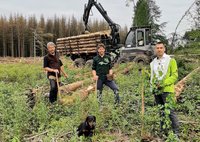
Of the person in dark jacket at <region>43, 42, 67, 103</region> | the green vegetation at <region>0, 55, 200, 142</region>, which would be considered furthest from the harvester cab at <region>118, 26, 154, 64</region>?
the person in dark jacket at <region>43, 42, 67, 103</region>

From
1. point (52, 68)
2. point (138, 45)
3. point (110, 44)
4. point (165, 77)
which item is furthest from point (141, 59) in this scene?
point (165, 77)

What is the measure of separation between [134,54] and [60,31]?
73.3ft

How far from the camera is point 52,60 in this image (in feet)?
25.8

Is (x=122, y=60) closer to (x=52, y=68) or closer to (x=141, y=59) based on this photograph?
(x=141, y=59)

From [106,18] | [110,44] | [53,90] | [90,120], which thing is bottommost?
[90,120]

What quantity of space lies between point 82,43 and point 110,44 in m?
1.71

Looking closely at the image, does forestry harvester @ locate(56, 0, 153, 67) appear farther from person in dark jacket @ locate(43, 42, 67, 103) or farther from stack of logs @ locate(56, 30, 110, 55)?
person in dark jacket @ locate(43, 42, 67, 103)

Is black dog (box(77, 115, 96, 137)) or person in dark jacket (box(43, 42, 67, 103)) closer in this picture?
black dog (box(77, 115, 96, 137))

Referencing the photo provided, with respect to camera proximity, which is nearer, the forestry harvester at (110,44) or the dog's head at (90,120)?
the dog's head at (90,120)

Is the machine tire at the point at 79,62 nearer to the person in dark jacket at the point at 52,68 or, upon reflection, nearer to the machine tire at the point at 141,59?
the machine tire at the point at 141,59

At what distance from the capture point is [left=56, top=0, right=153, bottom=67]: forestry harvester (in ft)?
53.0

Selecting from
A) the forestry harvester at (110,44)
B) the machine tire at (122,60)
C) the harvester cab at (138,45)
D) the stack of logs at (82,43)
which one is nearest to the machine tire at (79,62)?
the forestry harvester at (110,44)

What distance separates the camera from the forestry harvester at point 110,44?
1616cm

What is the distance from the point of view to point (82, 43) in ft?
64.4
